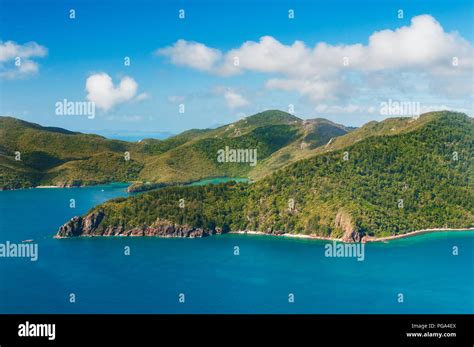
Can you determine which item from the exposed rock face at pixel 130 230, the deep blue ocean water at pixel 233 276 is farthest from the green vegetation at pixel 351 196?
the deep blue ocean water at pixel 233 276

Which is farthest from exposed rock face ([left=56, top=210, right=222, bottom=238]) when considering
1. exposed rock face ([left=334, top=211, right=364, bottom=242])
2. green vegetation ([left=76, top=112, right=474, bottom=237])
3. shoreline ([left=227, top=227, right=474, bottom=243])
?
exposed rock face ([left=334, top=211, right=364, bottom=242])

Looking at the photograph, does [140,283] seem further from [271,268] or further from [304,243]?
[304,243]

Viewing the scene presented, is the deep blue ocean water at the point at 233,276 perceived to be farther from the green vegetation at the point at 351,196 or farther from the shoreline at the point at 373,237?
the green vegetation at the point at 351,196

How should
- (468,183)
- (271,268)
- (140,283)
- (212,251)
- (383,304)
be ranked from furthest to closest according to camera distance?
(468,183), (212,251), (271,268), (140,283), (383,304)

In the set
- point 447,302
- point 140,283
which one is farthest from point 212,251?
point 447,302

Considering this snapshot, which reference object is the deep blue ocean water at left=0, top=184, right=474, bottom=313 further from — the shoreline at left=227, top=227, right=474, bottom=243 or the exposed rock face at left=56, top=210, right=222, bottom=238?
the exposed rock face at left=56, top=210, right=222, bottom=238

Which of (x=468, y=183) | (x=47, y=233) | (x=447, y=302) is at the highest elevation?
(x=468, y=183)
